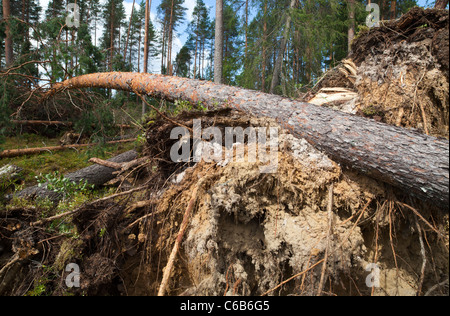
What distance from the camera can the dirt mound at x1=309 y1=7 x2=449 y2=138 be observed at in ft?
6.97

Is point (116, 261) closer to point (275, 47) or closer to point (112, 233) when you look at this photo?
point (112, 233)

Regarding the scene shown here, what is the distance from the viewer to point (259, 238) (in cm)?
200

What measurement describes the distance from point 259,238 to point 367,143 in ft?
4.05

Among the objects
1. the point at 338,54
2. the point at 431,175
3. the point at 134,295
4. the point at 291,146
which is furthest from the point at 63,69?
the point at 338,54

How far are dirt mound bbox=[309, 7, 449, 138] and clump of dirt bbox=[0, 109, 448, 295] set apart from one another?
2.87ft

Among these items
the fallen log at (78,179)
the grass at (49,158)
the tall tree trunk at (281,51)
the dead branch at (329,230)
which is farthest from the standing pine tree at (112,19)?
the dead branch at (329,230)

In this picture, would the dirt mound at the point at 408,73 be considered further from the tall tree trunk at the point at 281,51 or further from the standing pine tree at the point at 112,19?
the standing pine tree at the point at 112,19

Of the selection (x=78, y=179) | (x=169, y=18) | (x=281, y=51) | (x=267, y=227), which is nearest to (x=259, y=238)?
(x=267, y=227)

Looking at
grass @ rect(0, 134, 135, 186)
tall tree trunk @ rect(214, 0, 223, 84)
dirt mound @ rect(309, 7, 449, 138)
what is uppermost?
tall tree trunk @ rect(214, 0, 223, 84)

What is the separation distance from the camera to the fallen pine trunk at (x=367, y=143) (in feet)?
5.23

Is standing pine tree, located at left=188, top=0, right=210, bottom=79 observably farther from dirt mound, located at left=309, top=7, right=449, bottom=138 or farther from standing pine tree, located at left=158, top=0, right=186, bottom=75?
Answer: dirt mound, located at left=309, top=7, right=449, bottom=138

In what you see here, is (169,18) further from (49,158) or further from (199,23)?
(49,158)

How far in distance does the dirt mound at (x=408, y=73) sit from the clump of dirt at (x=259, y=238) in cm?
87

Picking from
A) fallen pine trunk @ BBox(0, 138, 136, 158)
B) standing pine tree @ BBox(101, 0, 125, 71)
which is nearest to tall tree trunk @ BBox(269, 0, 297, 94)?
fallen pine trunk @ BBox(0, 138, 136, 158)
